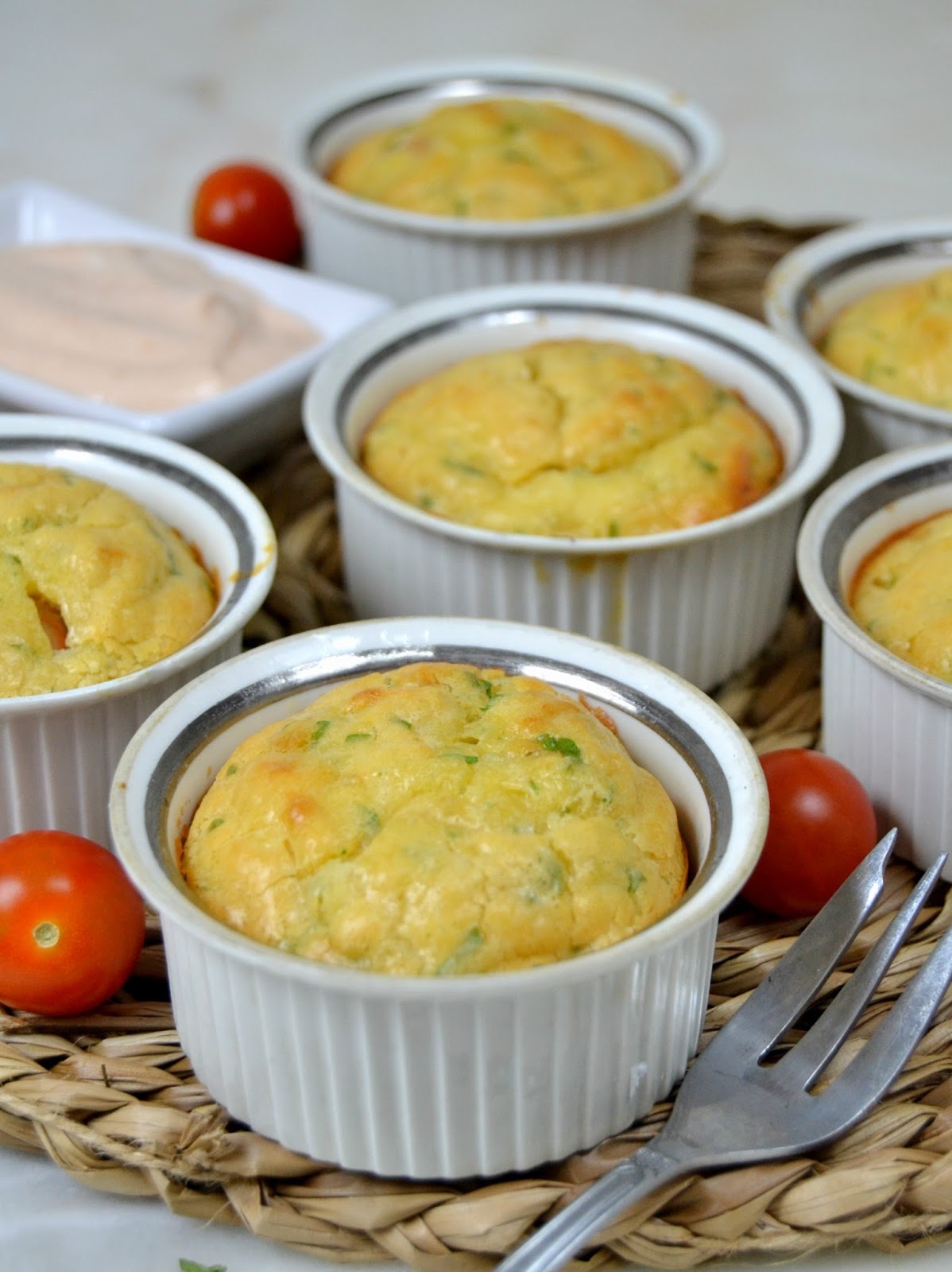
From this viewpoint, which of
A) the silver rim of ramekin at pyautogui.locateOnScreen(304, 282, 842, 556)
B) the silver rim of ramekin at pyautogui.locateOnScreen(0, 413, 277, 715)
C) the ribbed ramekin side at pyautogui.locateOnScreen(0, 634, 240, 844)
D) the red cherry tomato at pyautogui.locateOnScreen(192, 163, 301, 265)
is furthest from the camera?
the red cherry tomato at pyautogui.locateOnScreen(192, 163, 301, 265)

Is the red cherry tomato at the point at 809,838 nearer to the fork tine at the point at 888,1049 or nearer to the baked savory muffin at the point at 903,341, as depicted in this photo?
the fork tine at the point at 888,1049

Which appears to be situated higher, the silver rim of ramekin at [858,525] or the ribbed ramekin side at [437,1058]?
the silver rim of ramekin at [858,525]

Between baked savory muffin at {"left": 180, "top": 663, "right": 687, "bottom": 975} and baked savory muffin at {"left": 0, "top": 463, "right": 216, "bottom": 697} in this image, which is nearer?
baked savory muffin at {"left": 180, "top": 663, "right": 687, "bottom": 975}

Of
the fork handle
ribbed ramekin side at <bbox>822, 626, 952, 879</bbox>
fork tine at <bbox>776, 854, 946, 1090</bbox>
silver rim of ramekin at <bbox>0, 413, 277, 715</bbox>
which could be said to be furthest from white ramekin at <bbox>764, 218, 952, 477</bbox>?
the fork handle

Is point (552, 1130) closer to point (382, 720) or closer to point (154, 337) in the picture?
point (382, 720)

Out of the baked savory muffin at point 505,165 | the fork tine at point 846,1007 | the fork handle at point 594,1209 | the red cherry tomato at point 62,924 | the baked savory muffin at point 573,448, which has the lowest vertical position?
the fork handle at point 594,1209

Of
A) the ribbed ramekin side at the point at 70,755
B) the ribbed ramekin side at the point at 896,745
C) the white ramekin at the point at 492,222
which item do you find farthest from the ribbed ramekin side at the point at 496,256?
the ribbed ramekin side at the point at 70,755

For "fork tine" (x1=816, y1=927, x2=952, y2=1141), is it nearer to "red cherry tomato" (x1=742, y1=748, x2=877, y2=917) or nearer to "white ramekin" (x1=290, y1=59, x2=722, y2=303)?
"red cherry tomato" (x1=742, y1=748, x2=877, y2=917)

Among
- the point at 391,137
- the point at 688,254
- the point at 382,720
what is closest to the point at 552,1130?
the point at 382,720
